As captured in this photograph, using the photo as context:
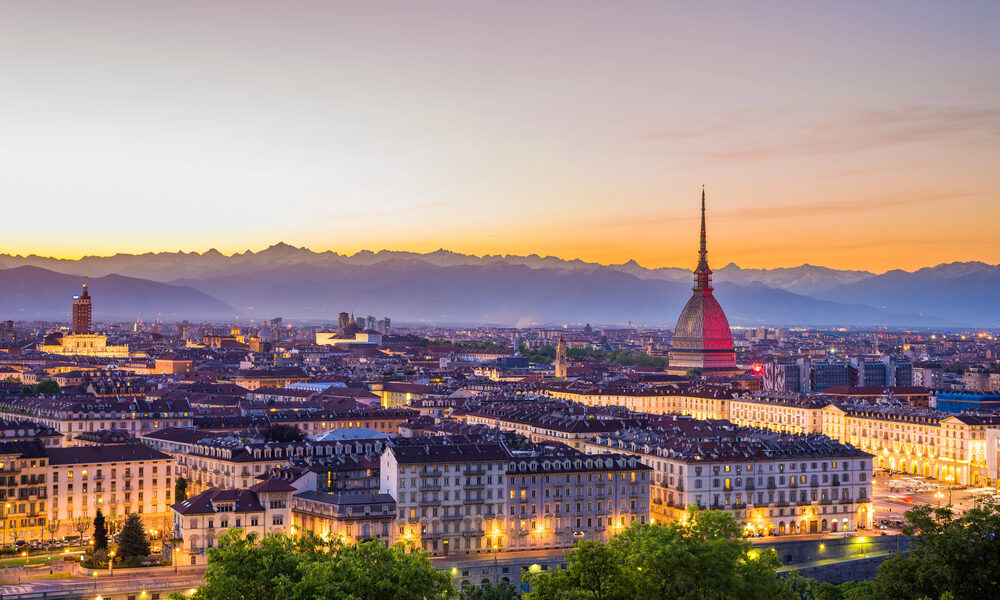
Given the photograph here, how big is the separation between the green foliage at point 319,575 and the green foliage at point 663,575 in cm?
473

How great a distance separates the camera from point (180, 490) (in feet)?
299

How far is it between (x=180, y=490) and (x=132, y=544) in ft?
52.5

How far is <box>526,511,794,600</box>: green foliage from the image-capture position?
2084 inches

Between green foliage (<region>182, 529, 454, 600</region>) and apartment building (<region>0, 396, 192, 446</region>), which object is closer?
green foliage (<region>182, 529, 454, 600</region>)

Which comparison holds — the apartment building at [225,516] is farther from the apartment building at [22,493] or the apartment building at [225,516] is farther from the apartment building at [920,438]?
the apartment building at [920,438]

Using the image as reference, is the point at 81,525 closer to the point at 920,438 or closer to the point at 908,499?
the point at 908,499

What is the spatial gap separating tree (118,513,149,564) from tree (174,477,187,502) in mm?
14255

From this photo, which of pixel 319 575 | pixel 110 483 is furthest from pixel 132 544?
pixel 319 575

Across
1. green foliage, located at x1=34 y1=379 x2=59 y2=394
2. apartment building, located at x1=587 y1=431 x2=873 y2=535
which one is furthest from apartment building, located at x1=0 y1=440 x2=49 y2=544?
green foliage, located at x1=34 y1=379 x2=59 y2=394

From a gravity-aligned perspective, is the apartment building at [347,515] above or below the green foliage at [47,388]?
below

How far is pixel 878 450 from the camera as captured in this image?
12669 centimetres

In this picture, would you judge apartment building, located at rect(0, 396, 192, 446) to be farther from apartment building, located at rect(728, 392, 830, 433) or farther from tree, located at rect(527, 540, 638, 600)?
tree, located at rect(527, 540, 638, 600)

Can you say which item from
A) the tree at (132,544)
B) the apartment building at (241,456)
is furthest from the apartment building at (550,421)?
the tree at (132,544)

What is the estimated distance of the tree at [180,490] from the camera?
298ft
